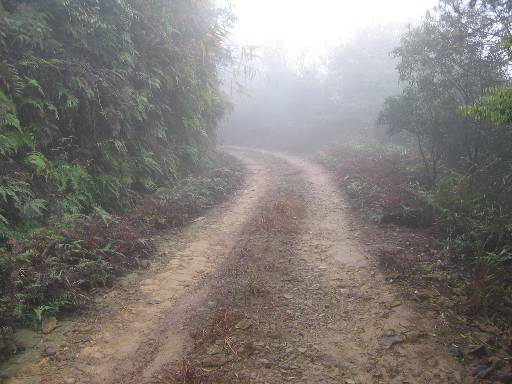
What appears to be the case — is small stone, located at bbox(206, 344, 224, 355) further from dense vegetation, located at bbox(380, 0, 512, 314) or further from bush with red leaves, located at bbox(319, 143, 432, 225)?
A: bush with red leaves, located at bbox(319, 143, 432, 225)

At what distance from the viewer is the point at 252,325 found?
5.72m

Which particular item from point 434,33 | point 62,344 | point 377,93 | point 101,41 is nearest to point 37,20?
point 101,41

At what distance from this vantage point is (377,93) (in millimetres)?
32312

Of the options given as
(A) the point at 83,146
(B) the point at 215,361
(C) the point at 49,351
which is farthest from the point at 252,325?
(A) the point at 83,146

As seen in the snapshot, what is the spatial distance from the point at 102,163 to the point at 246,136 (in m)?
28.1

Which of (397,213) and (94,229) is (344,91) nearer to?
(397,213)

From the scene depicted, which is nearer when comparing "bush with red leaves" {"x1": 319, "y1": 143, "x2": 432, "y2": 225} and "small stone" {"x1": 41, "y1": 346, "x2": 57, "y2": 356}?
"small stone" {"x1": 41, "y1": 346, "x2": 57, "y2": 356}

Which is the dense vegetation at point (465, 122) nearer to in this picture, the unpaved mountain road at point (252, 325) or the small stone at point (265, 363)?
the unpaved mountain road at point (252, 325)

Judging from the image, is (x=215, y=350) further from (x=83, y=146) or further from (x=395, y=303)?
(x=83, y=146)

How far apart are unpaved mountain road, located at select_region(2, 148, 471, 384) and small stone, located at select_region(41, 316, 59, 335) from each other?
0.53 ft

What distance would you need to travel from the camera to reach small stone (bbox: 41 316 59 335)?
18.0 ft

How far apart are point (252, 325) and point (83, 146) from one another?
6.95 metres

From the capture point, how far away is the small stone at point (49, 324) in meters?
5.50

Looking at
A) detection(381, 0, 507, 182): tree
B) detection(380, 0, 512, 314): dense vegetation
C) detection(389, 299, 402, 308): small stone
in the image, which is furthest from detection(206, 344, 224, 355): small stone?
detection(381, 0, 507, 182): tree
